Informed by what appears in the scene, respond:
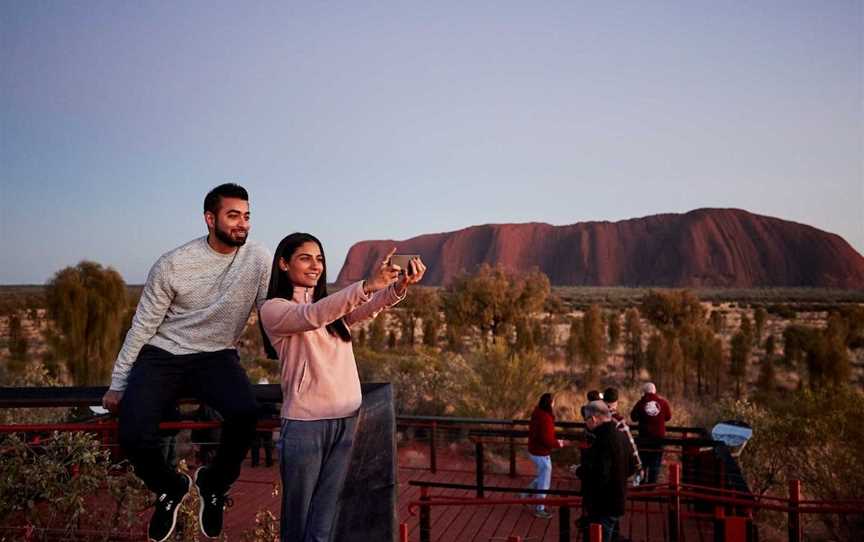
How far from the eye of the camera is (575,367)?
21.8 meters

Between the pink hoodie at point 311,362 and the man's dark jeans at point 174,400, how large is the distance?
0.29 m

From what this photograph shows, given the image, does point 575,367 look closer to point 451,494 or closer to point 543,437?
point 451,494

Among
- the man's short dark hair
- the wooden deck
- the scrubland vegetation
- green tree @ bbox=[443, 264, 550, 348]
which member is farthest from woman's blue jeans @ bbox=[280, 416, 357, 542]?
green tree @ bbox=[443, 264, 550, 348]

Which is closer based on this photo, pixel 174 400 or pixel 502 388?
pixel 174 400

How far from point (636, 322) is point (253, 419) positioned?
Result: 23.6 metres

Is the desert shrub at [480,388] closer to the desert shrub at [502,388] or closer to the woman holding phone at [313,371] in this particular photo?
the desert shrub at [502,388]

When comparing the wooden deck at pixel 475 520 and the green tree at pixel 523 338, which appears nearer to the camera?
the wooden deck at pixel 475 520

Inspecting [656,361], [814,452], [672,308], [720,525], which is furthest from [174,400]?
[672,308]

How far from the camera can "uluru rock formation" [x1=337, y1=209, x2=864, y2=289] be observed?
10000 centimetres

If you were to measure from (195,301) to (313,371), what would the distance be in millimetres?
668

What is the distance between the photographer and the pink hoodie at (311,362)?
2.41 metres

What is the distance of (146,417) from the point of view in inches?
100

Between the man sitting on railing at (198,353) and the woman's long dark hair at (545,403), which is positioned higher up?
the man sitting on railing at (198,353)

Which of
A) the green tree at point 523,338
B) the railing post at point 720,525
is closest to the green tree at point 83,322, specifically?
the green tree at point 523,338
